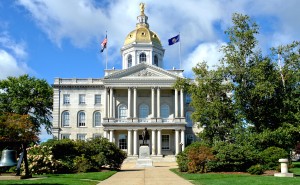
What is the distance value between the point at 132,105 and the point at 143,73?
554 centimetres

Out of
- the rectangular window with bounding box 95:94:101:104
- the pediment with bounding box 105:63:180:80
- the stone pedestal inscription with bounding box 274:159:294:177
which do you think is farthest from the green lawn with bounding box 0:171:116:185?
the rectangular window with bounding box 95:94:101:104

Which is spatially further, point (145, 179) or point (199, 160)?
point (199, 160)

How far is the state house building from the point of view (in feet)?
206

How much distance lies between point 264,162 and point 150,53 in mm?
46552

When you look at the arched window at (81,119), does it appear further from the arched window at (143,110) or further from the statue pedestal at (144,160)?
the statue pedestal at (144,160)

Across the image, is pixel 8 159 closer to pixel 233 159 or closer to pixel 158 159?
pixel 233 159

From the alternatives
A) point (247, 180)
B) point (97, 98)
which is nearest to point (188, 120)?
point (97, 98)

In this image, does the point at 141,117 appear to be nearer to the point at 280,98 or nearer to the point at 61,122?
the point at 61,122

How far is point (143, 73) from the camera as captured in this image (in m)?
65.4

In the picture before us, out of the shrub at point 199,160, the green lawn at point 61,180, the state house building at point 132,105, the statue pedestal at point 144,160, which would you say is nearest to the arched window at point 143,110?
the state house building at point 132,105

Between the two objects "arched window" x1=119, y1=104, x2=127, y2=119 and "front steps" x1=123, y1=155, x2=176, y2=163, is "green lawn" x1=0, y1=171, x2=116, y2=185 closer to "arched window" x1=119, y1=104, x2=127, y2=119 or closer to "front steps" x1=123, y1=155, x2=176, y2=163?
"front steps" x1=123, y1=155, x2=176, y2=163

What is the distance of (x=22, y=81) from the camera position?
2557 inches

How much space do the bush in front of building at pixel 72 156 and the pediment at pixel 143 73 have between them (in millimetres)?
31575

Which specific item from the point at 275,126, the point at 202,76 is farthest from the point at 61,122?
the point at 275,126
